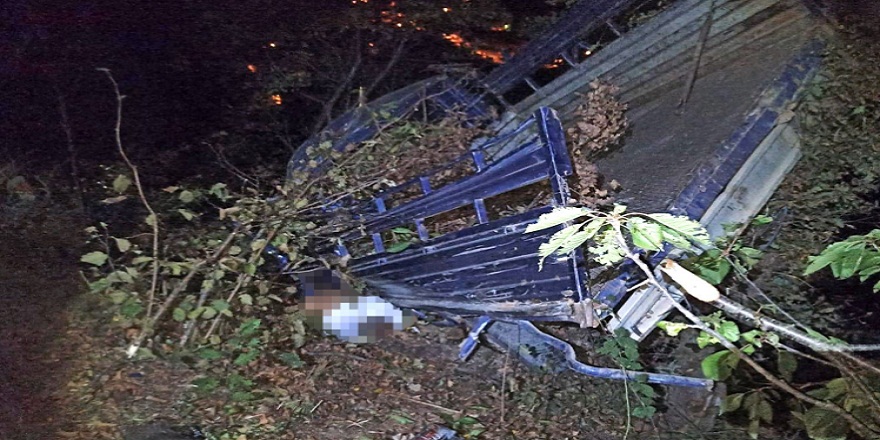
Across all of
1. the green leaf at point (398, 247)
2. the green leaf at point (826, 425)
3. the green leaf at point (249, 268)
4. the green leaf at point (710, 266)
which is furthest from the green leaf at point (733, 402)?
the green leaf at point (249, 268)

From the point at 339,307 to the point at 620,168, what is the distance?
95.3 inches

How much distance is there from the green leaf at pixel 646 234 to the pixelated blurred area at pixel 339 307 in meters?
3.02

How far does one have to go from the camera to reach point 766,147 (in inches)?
151

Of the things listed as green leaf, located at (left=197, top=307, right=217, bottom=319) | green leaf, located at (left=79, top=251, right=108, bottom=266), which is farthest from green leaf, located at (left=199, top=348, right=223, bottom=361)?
green leaf, located at (left=79, top=251, right=108, bottom=266)

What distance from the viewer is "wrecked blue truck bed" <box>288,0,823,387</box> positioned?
3209 mm

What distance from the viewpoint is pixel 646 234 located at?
5.56 ft

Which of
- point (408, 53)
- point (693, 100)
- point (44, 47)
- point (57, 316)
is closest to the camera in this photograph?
point (57, 316)

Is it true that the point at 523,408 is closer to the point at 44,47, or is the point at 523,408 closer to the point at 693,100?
the point at 693,100

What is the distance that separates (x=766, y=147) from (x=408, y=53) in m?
4.97

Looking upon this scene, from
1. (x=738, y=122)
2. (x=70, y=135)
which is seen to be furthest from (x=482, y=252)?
(x=70, y=135)

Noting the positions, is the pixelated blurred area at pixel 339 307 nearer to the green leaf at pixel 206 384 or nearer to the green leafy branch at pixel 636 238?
the green leaf at pixel 206 384

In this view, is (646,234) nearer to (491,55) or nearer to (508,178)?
(508,178)

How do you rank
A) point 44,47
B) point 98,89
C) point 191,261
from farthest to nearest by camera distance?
point 98,89 → point 44,47 → point 191,261

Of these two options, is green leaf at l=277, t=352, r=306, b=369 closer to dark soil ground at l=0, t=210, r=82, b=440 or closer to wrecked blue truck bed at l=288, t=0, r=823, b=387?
wrecked blue truck bed at l=288, t=0, r=823, b=387
